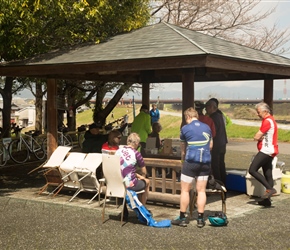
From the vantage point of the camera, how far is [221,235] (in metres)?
6.98

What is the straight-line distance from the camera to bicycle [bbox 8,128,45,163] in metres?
16.8

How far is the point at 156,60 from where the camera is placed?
8.67 m

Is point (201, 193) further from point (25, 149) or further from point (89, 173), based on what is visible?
point (25, 149)

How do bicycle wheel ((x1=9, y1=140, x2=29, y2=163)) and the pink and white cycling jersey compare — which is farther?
bicycle wheel ((x1=9, y1=140, x2=29, y2=163))

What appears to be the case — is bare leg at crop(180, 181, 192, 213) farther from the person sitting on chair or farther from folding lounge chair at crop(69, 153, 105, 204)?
folding lounge chair at crop(69, 153, 105, 204)

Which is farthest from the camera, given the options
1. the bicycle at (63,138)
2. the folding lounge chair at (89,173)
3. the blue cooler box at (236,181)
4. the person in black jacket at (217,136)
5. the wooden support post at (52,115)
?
the bicycle at (63,138)

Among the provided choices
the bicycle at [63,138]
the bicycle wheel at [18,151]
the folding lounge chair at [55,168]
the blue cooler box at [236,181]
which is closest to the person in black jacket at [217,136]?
the blue cooler box at [236,181]

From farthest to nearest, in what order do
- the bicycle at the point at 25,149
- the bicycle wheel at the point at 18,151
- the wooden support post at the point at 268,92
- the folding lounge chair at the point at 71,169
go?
1. the bicycle at the point at 25,149
2. the bicycle wheel at the point at 18,151
3. the wooden support post at the point at 268,92
4. the folding lounge chair at the point at 71,169

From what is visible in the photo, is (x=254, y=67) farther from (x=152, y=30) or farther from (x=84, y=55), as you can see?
(x=84, y=55)

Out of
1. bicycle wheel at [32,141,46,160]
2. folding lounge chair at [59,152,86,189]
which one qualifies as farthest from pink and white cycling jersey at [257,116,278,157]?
bicycle wheel at [32,141,46,160]

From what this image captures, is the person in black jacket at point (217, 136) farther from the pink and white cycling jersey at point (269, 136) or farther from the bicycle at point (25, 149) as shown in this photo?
the bicycle at point (25, 149)

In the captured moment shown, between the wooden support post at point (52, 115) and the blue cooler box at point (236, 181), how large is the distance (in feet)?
13.1

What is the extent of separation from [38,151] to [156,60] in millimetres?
10345

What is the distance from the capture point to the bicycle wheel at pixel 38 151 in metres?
17.4
